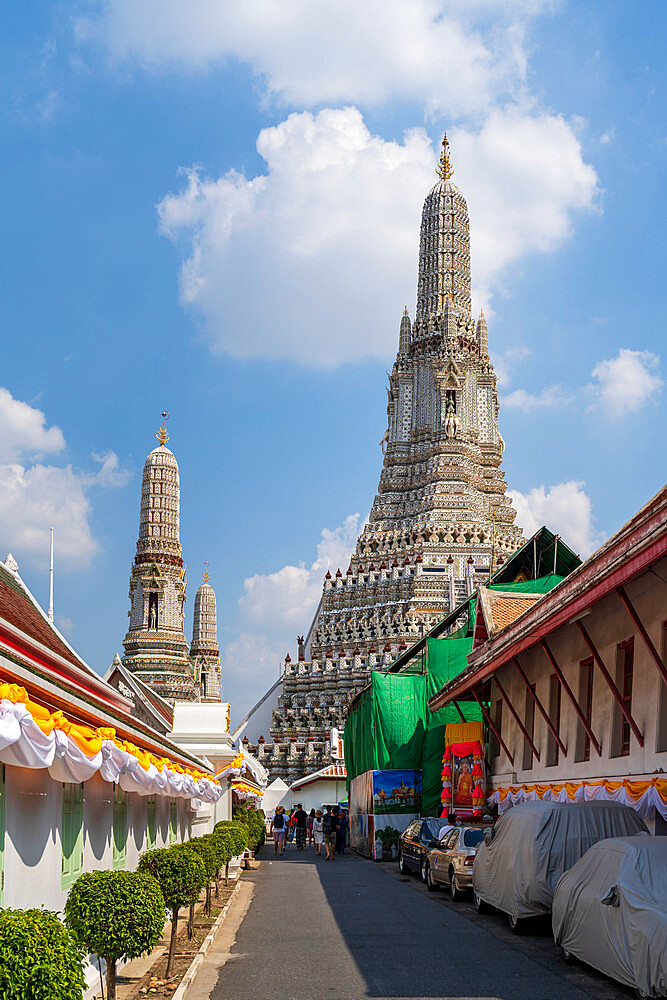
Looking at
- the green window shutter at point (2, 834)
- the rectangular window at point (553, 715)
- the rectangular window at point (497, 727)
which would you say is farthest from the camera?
the rectangular window at point (497, 727)

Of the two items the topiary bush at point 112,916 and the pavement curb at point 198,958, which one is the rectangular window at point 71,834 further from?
the pavement curb at point 198,958

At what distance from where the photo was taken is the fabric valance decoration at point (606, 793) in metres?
15.6

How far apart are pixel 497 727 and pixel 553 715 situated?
17.6 ft

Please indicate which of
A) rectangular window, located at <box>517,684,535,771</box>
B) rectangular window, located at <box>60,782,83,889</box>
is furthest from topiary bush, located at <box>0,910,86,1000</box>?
rectangular window, located at <box>517,684,535,771</box>

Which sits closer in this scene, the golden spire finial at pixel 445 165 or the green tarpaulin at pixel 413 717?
the green tarpaulin at pixel 413 717

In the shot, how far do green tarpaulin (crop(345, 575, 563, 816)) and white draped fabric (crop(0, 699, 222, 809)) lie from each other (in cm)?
2192

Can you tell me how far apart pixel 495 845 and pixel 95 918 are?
811 centimetres

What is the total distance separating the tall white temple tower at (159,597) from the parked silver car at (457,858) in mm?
51686

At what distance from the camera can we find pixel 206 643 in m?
107

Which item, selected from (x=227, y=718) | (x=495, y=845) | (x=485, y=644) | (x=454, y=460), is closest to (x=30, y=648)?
(x=495, y=845)

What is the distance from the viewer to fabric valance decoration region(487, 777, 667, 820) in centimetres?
1565

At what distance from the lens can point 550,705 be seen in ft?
74.6

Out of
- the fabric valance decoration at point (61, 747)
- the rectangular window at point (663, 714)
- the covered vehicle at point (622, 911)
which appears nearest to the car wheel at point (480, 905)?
the rectangular window at point (663, 714)

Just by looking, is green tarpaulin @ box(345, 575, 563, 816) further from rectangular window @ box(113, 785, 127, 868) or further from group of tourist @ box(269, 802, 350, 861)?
rectangular window @ box(113, 785, 127, 868)
